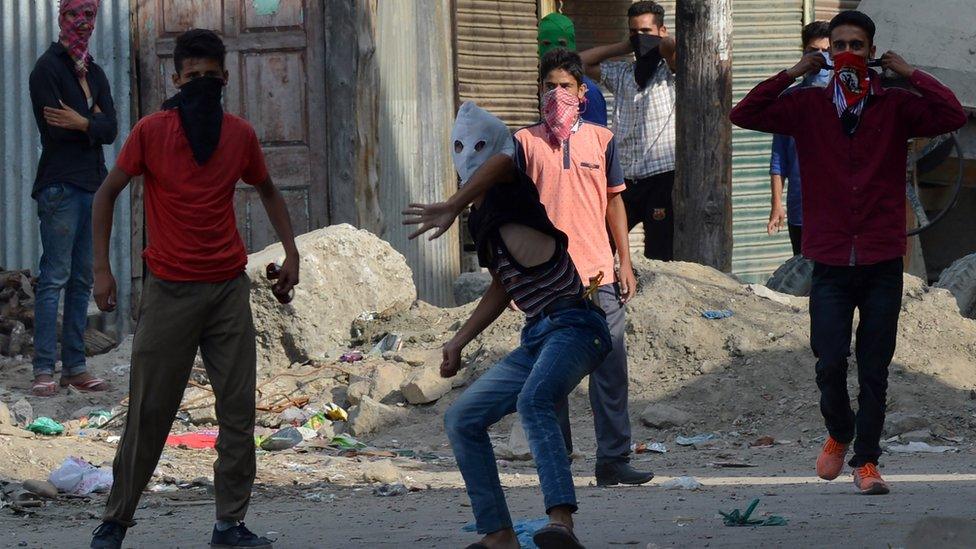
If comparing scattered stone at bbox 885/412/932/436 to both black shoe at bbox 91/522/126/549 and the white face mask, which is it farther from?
black shoe at bbox 91/522/126/549

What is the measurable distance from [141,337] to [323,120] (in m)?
6.05

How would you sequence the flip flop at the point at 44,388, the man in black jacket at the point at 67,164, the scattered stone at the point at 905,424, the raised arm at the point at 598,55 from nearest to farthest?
the scattered stone at the point at 905,424 < the man in black jacket at the point at 67,164 < the flip flop at the point at 44,388 < the raised arm at the point at 598,55

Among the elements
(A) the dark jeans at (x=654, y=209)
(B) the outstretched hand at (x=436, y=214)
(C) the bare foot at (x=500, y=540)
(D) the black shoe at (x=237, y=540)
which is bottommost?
(D) the black shoe at (x=237, y=540)

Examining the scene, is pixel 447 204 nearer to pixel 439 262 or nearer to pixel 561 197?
pixel 561 197

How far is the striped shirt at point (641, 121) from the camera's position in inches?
405

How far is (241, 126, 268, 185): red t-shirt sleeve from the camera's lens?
5.55m

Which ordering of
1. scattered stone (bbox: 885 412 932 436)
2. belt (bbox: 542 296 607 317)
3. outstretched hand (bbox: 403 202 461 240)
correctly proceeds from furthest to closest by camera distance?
scattered stone (bbox: 885 412 932 436), belt (bbox: 542 296 607 317), outstretched hand (bbox: 403 202 461 240)

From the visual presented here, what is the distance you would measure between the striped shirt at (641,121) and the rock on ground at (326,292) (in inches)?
70.8

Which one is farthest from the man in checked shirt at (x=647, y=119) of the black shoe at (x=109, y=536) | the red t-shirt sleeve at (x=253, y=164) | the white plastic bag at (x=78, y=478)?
the black shoe at (x=109, y=536)

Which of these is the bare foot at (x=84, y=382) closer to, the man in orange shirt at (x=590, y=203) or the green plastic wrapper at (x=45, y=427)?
the green plastic wrapper at (x=45, y=427)

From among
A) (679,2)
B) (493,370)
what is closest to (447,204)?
(493,370)

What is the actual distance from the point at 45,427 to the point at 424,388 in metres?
2.26

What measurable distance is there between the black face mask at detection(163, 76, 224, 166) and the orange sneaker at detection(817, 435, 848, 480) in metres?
2.87

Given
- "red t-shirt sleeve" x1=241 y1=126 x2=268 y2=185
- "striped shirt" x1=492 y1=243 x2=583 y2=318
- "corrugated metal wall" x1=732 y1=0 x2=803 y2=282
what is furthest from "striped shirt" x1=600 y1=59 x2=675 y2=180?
"striped shirt" x1=492 y1=243 x2=583 y2=318
